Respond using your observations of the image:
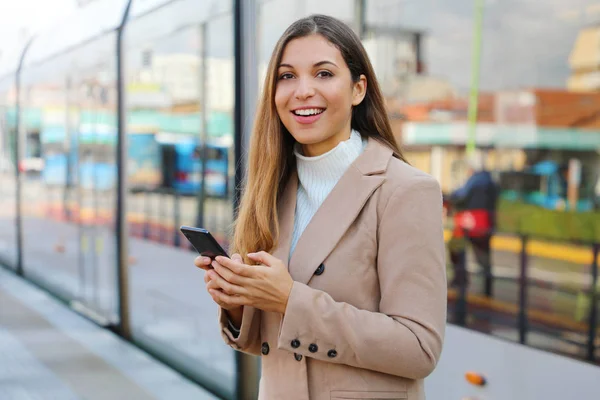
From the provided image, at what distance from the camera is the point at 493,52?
3230mm

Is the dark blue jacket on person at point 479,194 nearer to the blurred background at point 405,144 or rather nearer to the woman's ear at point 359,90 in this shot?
the blurred background at point 405,144

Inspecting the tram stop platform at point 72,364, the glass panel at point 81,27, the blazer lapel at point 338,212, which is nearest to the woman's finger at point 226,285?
the blazer lapel at point 338,212

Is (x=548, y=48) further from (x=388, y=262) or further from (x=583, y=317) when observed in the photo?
(x=388, y=262)

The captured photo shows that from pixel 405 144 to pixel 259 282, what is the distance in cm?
210

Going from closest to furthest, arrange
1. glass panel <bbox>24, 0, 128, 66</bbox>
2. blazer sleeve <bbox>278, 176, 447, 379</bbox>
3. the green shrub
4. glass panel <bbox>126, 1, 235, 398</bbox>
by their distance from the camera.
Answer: blazer sleeve <bbox>278, 176, 447, 379</bbox> → the green shrub → glass panel <bbox>126, 1, 235, 398</bbox> → glass panel <bbox>24, 0, 128, 66</bbox>

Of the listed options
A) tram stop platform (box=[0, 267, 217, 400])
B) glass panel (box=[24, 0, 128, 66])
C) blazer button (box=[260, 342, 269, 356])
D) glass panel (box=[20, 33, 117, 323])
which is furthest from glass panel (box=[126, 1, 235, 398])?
blazer button (box=[260, 342, 269, 356])

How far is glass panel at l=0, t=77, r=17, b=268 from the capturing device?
317 inches

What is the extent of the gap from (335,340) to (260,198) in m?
0.32

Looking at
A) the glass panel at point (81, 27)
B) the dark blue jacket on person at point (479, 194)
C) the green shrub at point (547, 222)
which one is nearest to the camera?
the green shrub at point (547, 222)

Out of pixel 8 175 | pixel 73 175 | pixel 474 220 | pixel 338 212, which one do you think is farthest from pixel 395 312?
pixel 8 175

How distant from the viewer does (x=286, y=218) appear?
1.37 metres

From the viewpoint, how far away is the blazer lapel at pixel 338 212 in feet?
4.16

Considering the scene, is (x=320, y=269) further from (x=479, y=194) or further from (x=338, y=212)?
(x=479, y=194)

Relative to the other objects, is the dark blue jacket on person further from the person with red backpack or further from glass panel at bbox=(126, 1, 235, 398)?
glass panel at bbox=(126, 1, 235, 398)
